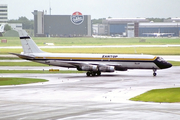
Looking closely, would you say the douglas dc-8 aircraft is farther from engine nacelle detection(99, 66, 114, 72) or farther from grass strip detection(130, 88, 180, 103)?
grass strip detection(130, 88, 180, 103)

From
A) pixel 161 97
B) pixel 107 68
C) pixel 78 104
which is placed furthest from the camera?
pixel 107 68

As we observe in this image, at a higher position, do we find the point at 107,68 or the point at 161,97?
the point at 107,68


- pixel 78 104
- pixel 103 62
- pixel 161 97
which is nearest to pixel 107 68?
pixel 103 62

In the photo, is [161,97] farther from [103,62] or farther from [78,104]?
[103,62]

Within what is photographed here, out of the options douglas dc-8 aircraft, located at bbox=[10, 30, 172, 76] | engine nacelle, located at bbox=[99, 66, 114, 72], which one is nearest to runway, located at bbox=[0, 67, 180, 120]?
engine nacelle, located at bbox=[99, 66, 114, 72]

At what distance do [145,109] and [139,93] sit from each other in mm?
10301

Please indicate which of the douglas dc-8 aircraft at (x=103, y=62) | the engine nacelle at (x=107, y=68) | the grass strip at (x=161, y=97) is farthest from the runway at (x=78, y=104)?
the douglas dc-8 aircraft at (x=103, y=62)

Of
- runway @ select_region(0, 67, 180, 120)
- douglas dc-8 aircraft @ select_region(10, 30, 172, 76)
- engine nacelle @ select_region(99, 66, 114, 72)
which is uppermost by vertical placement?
douglas dc-8 aircraft @ select_region(10, 30, 172, 76)

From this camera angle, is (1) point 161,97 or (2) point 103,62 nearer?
(1) point 161,97

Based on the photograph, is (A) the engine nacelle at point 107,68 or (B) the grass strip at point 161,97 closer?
(B) the grass strip at point 161,97

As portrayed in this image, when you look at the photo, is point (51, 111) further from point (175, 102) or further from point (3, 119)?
point (175, 102)

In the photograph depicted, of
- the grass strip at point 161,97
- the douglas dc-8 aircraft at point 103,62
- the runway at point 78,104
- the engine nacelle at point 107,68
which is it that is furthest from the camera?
the douglas dc-8 aircraft at point 103,62

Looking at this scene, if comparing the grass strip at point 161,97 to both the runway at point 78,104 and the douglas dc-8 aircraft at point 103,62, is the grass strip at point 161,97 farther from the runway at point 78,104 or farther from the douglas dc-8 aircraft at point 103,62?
the douglas dc-8 aircraft at point 103,62

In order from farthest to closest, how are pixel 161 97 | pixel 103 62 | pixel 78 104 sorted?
pixel 103 62
pixel 161 97
pixel 78 104
